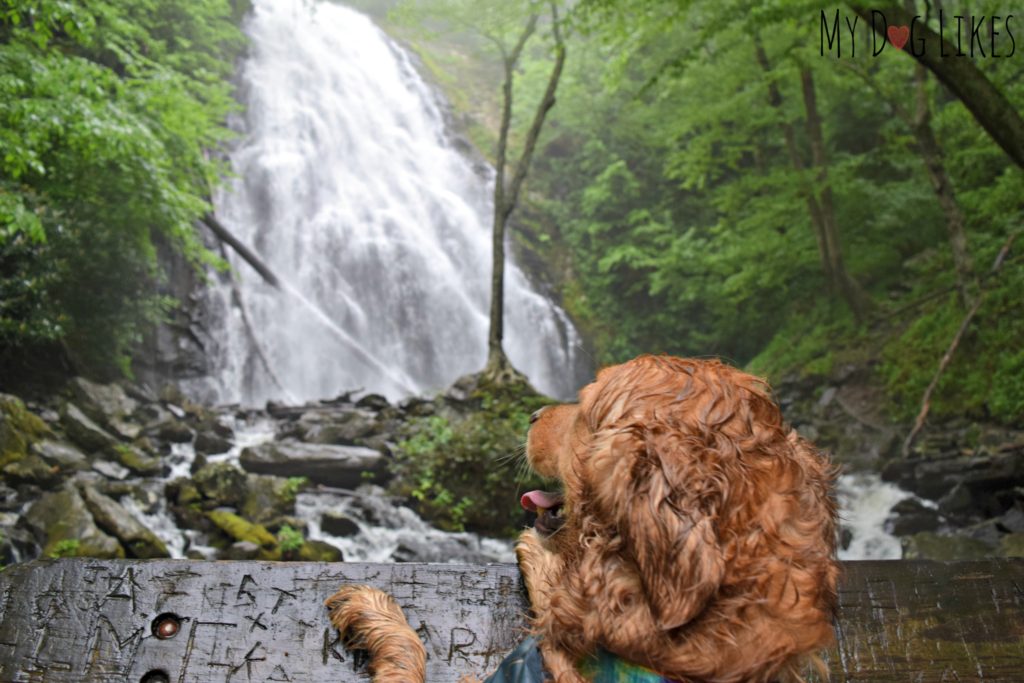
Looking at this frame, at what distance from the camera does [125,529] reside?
6.15m

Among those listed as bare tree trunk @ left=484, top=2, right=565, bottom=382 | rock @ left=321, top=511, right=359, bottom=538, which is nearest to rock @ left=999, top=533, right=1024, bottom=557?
rock @ left=321, top=511, right=359, bottom=538

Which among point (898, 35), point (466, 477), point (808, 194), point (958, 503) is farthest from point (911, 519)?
point (808, 194)

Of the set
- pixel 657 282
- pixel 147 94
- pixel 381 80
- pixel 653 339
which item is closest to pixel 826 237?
pixel 657 282

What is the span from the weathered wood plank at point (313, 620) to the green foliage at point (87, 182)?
16.8ft

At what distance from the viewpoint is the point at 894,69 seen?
10.5 m

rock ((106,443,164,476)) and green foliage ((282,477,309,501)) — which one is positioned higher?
rock ((106,443,164,476))

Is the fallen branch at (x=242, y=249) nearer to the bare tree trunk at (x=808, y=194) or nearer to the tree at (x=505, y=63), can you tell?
the tree at (x=505, y=63)

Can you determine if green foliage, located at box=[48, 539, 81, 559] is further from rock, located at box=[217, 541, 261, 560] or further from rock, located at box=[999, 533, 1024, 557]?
rock, located at box=[999, 533, 1024, 557]

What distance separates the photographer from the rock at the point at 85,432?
27.5 feet

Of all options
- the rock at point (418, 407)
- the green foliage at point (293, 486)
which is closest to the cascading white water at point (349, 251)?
the rock at point (418, 407)

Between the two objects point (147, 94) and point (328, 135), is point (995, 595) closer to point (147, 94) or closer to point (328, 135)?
point (147, 94)

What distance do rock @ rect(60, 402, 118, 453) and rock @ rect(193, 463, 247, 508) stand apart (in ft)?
5.18

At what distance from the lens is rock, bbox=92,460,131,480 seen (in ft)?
25.9

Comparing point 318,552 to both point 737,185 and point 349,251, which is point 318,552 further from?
point 349,251
